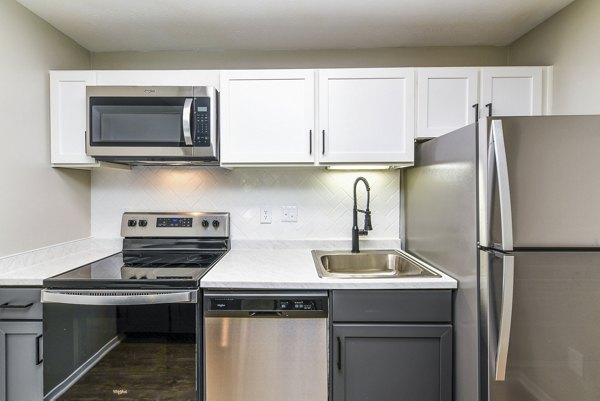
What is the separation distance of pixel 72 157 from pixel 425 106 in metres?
2.05

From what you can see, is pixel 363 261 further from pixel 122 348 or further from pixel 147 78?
pixel 147 78

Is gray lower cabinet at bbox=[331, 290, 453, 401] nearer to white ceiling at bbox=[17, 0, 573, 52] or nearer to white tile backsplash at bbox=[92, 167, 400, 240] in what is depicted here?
white tile backsplash at bbox=[92, 167, 400, 240]

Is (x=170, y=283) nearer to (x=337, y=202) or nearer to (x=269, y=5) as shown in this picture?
(x=337, y=202)

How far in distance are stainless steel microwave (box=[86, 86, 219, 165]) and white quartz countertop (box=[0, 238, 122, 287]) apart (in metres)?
0.62

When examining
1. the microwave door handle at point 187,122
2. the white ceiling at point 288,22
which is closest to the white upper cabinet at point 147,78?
the microwave door handle at point 187,122

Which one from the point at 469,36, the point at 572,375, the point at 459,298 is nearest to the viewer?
the point at 572,375

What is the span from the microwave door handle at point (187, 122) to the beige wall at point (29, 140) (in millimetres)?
828

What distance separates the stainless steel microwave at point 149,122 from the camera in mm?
1761

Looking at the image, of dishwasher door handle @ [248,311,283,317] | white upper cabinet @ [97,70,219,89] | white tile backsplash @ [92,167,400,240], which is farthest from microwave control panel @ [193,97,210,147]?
dishwasher door handle @ [248,311,283,317]

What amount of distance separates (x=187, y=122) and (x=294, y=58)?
0.93 metres

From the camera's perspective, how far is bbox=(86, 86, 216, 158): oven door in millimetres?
1761

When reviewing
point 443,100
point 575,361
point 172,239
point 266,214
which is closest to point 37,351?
point 172,239

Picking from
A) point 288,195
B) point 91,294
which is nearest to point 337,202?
point 288,195

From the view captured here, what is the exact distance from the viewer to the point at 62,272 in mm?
1594
